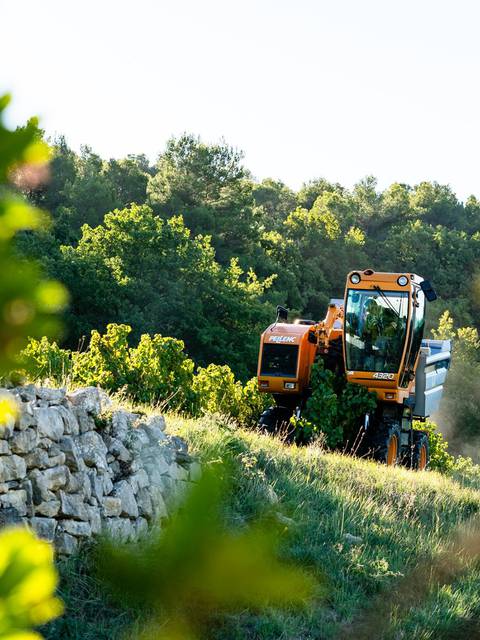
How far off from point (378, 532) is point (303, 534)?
1132mm

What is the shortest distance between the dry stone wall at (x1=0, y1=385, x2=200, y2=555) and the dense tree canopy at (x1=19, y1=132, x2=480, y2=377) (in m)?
8.67

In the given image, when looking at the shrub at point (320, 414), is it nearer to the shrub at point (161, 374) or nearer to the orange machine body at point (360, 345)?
the orange machine body at point (360, 345)

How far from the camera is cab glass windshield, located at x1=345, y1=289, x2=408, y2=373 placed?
13516mm

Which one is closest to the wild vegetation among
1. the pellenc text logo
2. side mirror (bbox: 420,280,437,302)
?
the pellenc text logo

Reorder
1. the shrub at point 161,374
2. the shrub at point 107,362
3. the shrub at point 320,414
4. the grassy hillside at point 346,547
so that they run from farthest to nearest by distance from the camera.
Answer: the shrub at point 320,414, the shrub at point 161,374, the shrub at point 107,362, the grassy hillside at point 346,547

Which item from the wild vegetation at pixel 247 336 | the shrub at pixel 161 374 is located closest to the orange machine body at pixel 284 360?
the wild vegetation at pixel 247 336

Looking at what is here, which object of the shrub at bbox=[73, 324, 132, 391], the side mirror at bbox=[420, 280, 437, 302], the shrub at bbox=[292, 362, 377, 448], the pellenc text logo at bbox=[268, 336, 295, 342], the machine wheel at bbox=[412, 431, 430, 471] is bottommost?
the machine wheel at bbox=[412, 431, 430, 471]

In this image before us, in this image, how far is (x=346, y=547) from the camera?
8.29 metres

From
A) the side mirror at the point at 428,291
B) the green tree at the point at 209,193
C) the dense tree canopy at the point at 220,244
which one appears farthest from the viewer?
the green tree at the point at 209,193

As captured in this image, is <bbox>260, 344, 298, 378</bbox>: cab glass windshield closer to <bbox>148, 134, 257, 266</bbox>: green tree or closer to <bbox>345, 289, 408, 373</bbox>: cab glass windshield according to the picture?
<bbox>345, 289, 408, 373</bbox>: cab glass windshield

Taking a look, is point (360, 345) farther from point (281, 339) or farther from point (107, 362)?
point (107, 362)

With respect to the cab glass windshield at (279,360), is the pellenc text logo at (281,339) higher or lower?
higher

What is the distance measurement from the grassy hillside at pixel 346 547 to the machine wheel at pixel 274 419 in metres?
2.56

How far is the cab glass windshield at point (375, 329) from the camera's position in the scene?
13.5 m
